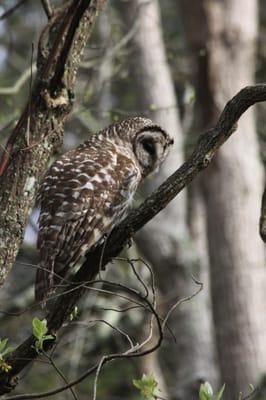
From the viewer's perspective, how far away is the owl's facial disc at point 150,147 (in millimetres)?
5062

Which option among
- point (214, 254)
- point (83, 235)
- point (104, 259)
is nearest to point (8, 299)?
point (214, 254)

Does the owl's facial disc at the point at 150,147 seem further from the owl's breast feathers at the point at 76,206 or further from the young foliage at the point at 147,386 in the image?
the young foliage at the point at 147,386

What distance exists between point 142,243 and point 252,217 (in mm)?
1204

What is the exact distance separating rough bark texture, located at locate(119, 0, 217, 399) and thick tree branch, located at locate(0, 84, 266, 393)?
177 inches

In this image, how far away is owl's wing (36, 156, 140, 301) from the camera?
4.12m

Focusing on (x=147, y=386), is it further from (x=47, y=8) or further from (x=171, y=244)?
(x=171, y=244)

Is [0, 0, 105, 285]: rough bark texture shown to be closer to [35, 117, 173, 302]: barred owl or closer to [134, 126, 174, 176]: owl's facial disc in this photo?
[35, 117, 173, 302]: barred owl

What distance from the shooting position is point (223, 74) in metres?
7.52

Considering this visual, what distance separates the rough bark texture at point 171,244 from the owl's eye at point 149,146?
2701 mm

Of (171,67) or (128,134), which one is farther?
(171,67)

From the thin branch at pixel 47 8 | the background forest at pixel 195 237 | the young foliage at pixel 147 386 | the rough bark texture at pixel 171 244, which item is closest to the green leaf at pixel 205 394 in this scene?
the young foliage at pixel 147 386

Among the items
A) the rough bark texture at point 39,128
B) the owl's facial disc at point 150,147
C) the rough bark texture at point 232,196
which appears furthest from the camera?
the rough bark texture at point 232,196

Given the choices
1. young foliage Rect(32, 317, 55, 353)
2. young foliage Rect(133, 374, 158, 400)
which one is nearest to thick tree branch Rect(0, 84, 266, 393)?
young foliage Rect(32, 317, 55, 353)

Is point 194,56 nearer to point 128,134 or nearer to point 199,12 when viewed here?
point 199,12
